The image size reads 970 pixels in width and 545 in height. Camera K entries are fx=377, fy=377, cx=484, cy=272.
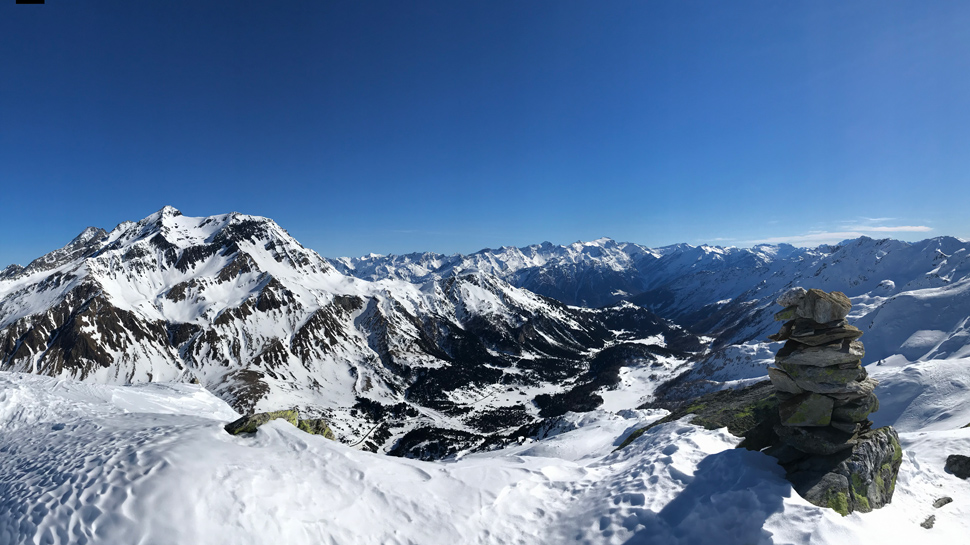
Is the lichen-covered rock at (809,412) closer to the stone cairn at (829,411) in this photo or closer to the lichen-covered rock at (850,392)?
the stone cairn at (829,411)

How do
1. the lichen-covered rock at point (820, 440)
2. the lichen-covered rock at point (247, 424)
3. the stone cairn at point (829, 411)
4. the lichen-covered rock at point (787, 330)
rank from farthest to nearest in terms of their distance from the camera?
the lichen-covered rock at point (787, 330)
the lichen-covered rock at point (247, 424)
the lichen-covered rock at point (820, 440)
the stone cairn at point (829, 411)

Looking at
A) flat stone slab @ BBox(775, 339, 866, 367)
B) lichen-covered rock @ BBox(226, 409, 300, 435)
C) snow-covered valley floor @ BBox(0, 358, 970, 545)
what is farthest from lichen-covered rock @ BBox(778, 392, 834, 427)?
lichen-covered rock @ BBox(226, 409, 300, 435)

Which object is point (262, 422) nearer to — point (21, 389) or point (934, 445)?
point (21, 389)

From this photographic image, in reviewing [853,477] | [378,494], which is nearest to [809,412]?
[853,477]

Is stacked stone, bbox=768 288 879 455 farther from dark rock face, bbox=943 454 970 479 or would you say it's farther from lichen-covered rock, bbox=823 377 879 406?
dark rock face, bbox=943 454 970 479

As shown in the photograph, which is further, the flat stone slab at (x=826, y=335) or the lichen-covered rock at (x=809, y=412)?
the flat stone slab at (x=826, y=335)

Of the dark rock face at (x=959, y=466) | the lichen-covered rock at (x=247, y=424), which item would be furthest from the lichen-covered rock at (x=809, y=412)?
the lichen-covered rock at (x=247, y=424)

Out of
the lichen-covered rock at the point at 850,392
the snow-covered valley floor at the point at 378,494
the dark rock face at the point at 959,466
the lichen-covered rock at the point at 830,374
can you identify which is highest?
the lichen-covered rock at the point at 830,374
